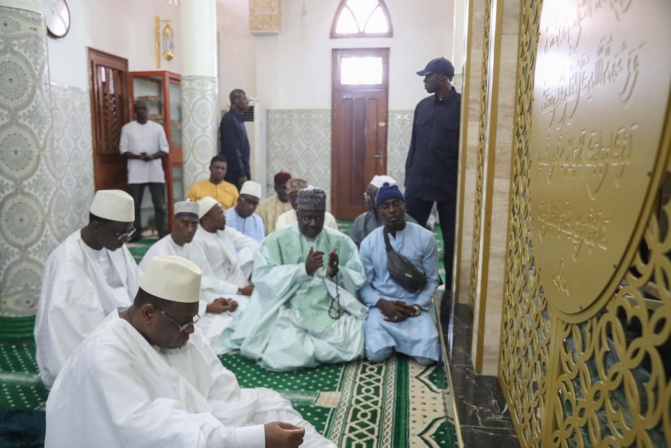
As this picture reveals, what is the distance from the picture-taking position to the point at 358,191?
9641 millimetres

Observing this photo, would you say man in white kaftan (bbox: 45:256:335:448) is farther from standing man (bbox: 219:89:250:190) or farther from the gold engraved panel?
standing man (bbox: 219:89:250:190)

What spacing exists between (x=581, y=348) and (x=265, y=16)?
8846 millimetres

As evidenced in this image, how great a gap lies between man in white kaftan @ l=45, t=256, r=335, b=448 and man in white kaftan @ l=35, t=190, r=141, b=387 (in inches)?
47.9

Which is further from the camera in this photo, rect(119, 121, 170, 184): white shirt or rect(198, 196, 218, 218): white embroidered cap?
rect(119, 121, 170, 184): white shirt

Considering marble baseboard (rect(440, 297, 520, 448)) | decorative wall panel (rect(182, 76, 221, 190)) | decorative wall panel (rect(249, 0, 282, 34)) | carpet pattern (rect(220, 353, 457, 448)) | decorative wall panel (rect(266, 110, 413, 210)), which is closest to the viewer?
marble baseboard (rect(440, 297, 520, 448))

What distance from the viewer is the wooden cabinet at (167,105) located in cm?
737

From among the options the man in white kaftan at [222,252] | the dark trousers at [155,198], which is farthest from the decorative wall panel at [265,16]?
the man in white kaftan at [222,252]

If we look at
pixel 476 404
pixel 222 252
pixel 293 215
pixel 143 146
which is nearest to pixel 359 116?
pixel 143 146

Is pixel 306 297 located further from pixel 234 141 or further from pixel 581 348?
pixel 234 141

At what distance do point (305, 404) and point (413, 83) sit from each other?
7.36 meters

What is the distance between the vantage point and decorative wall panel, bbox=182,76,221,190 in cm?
678

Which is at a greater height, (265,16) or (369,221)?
(265,16)

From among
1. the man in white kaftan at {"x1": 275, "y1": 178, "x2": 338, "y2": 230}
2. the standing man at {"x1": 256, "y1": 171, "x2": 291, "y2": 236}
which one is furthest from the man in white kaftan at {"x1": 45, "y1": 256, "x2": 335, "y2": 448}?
the standing man at {"x1": 256, "y1": 171, "x2": 291, "y2": 236}

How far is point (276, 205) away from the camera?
5.67m
